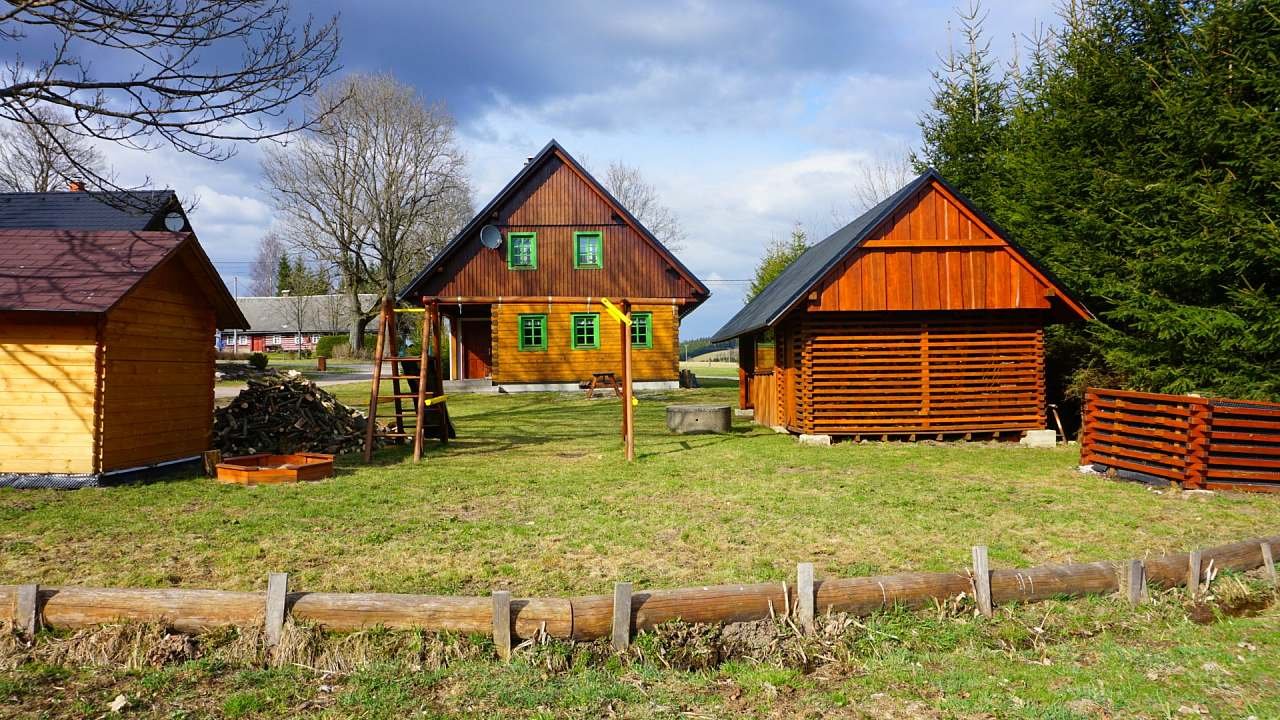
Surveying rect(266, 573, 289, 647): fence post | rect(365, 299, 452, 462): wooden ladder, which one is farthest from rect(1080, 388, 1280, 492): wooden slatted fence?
rect(365, 299, 452, 462): wooden ladder

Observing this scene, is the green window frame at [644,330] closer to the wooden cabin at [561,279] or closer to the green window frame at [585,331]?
the wooden cabin at [561,279]

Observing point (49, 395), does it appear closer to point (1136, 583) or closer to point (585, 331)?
point (1136, 583)

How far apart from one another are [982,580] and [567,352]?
21.7 metres

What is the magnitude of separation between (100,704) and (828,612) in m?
4.36

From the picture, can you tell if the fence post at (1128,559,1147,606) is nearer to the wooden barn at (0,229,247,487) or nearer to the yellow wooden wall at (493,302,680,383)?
the wooden barn at (0,229,247,487)

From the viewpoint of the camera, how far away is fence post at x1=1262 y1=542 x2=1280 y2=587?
6211mm

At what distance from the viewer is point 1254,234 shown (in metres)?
10.2

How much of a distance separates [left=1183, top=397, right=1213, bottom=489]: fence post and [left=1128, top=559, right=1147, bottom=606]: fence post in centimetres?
508

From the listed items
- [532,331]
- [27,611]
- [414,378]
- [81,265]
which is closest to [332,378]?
[532,331]

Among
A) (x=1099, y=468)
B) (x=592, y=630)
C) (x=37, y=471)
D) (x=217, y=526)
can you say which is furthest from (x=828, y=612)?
(x=37, y=471)

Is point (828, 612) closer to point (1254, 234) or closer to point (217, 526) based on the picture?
point (217, 526)

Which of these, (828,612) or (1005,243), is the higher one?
(1005,243)

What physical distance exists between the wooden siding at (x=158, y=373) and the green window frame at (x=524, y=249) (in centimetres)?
1390

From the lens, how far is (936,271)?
14047 mm
